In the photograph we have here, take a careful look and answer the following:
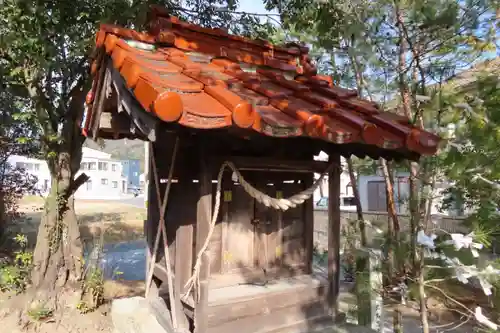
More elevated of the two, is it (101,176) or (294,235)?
(101,176)

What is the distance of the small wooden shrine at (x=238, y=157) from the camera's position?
234cm

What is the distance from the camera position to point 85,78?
20.8ft

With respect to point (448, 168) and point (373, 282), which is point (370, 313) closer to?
point (373, 282)

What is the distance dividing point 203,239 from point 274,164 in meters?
0.88

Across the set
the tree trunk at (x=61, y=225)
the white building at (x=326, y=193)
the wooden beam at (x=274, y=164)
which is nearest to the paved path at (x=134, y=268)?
the tree trunk at (x=61, y=225)

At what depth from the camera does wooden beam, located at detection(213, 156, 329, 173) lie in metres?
2.96

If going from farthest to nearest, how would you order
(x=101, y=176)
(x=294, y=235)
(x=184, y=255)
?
(x=101, y=176)
(x=294, y=235)
(x=184, y=255)

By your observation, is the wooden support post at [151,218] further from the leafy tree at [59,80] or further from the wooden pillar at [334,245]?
the leafy tree at [59,80]

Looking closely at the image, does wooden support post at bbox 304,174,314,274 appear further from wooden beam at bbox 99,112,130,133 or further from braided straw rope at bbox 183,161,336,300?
wooden beam at bbox 99,112,130,133

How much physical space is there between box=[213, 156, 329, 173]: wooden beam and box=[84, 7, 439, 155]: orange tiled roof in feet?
1.98

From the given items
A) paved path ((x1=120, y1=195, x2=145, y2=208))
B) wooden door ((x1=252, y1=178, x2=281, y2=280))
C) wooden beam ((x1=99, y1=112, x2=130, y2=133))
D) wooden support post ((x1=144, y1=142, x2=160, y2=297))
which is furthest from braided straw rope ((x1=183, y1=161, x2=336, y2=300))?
paved path ((x1=120, y1=195, x2=145, y2=208))

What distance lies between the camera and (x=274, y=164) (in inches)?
124

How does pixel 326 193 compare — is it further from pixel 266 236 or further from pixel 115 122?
pixel 115 122

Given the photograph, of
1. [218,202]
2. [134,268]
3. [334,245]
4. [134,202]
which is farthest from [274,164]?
[134,202]
